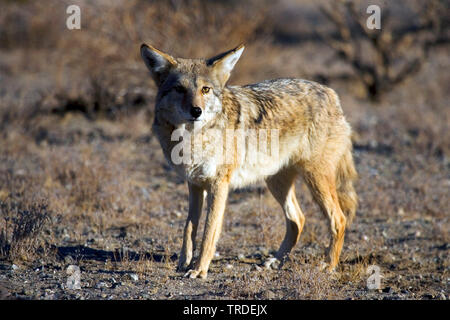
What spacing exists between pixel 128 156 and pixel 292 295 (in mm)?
4882

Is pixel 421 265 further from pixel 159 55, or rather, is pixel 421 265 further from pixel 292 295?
pixel 159 55

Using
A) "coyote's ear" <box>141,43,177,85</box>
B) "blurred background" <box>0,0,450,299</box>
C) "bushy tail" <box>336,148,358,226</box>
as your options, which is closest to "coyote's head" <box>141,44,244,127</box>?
"coyote's ear" <box>141,43,177,85</box>

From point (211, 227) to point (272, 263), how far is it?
38.3 inches

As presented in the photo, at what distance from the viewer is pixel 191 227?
511 cm

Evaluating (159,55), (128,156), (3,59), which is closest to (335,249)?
(159,55)

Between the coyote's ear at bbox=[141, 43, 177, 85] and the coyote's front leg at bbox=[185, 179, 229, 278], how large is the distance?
1127 millimetres

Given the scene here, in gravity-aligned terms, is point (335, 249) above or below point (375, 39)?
below

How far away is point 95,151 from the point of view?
8781mm

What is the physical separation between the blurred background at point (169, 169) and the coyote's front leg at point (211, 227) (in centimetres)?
18

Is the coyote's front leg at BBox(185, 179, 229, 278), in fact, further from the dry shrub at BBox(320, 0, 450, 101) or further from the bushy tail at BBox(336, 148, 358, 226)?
the dry shrub at BBox(320, 0, 450, 101)

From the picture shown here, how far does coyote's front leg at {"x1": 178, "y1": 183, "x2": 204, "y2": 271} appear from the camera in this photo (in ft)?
16.6

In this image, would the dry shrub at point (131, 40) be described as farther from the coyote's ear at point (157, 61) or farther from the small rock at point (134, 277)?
the small rock at point (134, 277)

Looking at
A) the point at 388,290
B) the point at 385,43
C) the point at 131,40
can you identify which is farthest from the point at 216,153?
the point at 385,43

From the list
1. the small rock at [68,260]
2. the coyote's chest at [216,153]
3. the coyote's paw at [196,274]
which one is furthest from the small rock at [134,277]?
the coyote's chest at [216,153]
